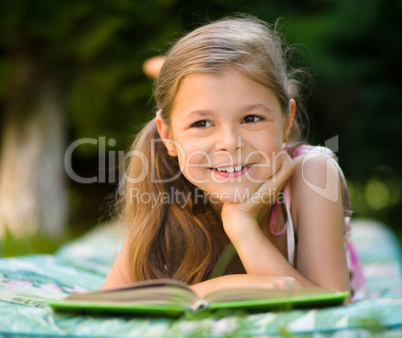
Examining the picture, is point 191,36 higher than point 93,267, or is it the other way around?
point 191,36

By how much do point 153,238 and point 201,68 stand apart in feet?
2.15

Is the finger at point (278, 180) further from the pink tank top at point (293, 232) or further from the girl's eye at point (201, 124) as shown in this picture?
the girl's eye at point (201, 124)

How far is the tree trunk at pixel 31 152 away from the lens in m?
4.91

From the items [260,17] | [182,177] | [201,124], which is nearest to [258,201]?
[201,124]

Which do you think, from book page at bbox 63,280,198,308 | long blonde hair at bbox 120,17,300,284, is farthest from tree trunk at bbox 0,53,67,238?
book page at bbox 63,280,198,308

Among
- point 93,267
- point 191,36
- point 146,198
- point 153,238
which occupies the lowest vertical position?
point 93,267

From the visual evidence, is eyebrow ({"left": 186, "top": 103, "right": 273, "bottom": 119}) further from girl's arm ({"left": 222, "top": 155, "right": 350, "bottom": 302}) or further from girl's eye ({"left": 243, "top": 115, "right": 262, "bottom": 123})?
girl's arm ({"left": 222, "top": 155, "right": 350, "bottom": 302})

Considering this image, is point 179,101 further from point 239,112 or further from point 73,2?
point 73,2

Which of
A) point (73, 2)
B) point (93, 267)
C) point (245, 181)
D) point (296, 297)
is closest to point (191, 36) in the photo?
point (245, 181)

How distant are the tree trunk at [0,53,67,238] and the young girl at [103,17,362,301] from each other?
10.8 ft

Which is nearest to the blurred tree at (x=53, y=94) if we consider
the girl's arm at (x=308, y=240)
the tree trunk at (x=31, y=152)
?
the tree trunk at (x=31, y=152)

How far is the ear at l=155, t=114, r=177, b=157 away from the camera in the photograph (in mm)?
1817

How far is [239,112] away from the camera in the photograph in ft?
5.03

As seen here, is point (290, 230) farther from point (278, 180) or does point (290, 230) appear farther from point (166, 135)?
point (166, 135)
